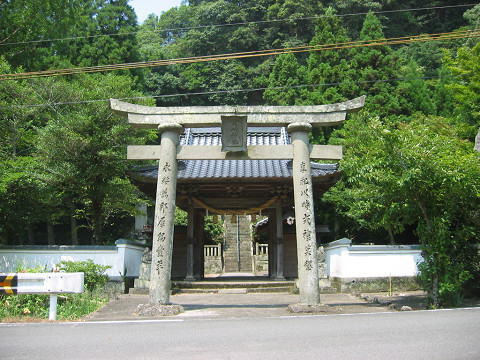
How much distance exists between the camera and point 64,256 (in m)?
12.6

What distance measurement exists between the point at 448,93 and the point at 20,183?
27660 mm

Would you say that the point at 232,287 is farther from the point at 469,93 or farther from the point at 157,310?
the point at 469,93

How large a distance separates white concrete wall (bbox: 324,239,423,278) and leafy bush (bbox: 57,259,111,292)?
721 cm

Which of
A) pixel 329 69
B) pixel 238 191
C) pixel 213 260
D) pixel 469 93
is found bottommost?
pixel 213 260

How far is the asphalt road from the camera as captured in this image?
452 cm

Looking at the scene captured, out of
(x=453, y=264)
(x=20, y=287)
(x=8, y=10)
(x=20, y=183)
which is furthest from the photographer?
(x=8, y=10)

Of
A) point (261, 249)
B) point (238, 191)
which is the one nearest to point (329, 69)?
point (261, 249)

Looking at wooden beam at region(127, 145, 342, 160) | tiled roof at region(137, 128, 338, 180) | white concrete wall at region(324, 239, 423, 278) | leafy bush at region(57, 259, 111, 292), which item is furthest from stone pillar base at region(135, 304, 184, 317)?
white concrete wall at region(324, 239, 423, 278)

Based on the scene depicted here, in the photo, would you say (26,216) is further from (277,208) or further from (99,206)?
(277,208)

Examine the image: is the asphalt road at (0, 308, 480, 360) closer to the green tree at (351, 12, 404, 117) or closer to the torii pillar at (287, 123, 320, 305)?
the torii pillar at (287, 123, 320, 305)

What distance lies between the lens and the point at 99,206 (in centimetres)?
1513

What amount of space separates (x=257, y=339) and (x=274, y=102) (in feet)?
90.3

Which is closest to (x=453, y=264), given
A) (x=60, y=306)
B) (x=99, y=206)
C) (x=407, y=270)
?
(x=407, y=270)

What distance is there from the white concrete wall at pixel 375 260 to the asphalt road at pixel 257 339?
5.55m
